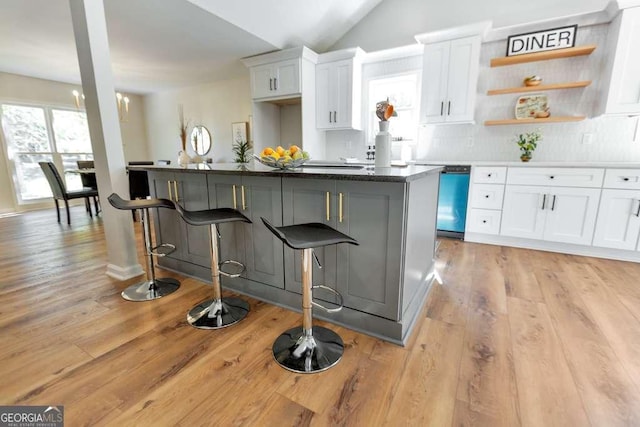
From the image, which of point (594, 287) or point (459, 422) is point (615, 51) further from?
point (459, 422)

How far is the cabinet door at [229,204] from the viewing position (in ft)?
6.79

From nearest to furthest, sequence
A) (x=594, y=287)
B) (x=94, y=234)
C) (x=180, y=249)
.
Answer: (x=594, y=287)
(x=180, y=249)
(x=94, y=234)

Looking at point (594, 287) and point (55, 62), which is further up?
point (55, 62)

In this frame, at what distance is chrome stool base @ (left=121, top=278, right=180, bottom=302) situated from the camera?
214 centimetres

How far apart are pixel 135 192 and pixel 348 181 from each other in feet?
12.2

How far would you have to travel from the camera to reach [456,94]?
3.55 meters

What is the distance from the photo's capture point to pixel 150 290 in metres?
2.22

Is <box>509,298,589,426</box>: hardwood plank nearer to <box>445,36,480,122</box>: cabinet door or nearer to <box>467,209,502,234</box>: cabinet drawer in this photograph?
<box>467,209,502,234</box>: cabinet drawer

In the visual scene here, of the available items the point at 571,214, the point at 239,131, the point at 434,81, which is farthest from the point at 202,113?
the point at 571,214

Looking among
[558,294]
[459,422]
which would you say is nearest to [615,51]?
[558,294]

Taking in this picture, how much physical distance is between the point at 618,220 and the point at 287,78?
4.15 m

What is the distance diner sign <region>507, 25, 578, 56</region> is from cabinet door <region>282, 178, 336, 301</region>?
327cm

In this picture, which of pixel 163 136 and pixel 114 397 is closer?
pixel 114 397

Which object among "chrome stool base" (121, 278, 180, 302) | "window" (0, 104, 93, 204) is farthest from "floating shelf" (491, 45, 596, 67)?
"window" (0, 104, 93, 204)
